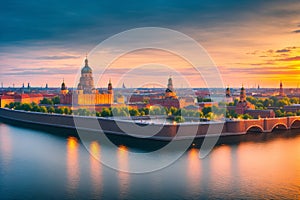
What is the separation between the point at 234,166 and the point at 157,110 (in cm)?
2442

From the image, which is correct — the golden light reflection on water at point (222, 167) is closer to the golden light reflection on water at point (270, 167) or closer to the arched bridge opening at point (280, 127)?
the golden light reflection on water at point (270, 167)

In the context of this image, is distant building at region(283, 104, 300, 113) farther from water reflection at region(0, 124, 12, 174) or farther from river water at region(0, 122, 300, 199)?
water reflection at region(0, 124, 12, 174)

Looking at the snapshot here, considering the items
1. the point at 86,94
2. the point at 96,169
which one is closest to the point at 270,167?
the point at 96,169

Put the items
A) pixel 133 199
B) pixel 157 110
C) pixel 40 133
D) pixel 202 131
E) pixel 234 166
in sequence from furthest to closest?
1. pixel 157 110
2. pixel 40 133
3. pixel 202 131
4. pixel 234 166
5. pixel 133 199

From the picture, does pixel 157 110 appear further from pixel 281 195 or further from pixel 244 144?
pixel 281 195

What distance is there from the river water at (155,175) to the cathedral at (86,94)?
24527 millimetres

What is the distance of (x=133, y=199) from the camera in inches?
527

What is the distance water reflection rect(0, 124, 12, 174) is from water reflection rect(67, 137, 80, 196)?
287 cm

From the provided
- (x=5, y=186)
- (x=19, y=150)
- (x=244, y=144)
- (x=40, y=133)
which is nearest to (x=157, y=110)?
(x=40, y=133)

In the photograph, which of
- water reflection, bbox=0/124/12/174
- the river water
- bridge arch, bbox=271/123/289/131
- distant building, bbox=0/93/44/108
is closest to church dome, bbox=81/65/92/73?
distant building, bbox=0/93/44/108

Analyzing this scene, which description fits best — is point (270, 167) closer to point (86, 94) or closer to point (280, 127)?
point (280, 127)

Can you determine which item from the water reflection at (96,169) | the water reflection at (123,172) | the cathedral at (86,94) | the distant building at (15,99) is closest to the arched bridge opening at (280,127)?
the water reflection at (123,172)

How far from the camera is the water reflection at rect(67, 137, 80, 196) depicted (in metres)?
14.8

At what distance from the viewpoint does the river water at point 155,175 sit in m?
14.1
